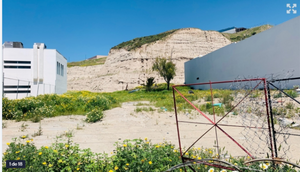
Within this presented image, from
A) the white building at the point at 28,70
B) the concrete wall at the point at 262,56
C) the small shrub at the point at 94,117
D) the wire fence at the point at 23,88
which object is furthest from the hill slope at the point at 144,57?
the small shrub at the point at 94,117

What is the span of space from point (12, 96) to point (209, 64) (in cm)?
2240

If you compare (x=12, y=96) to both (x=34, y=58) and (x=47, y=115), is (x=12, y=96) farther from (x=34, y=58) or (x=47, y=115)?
(x=47, y=115)

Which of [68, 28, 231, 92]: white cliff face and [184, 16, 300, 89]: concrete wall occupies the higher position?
[68, 28, 231, 92]: white cliff face

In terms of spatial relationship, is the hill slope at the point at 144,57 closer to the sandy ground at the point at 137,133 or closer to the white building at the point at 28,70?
the white building at the point at 28,70

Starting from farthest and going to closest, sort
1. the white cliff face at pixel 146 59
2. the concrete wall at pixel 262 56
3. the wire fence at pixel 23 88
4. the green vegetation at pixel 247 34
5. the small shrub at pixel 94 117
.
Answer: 1. the green vegetation at pixel 247 34
2. the white cliff face at pixel 146 59
3. the wire fence at pixel 23 88
4. the concrete wall at pixel 262 56
5. the small shrub at pixel 94 117

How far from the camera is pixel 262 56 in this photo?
49.1ft

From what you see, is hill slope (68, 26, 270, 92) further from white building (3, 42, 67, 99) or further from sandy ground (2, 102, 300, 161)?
sandy ground (2, 102, 300, 161)

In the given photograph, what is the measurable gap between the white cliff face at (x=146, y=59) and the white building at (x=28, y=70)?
15.5 metres

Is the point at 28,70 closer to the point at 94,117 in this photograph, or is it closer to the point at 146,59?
the point at 94,117

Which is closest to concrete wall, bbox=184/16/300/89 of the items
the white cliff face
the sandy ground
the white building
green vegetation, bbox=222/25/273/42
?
the sandy ground

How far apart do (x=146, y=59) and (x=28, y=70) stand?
71.5 ft

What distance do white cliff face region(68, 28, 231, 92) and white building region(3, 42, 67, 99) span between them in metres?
15.5

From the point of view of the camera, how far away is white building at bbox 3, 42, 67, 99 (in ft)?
65.5

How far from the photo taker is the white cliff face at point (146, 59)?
36.2m
